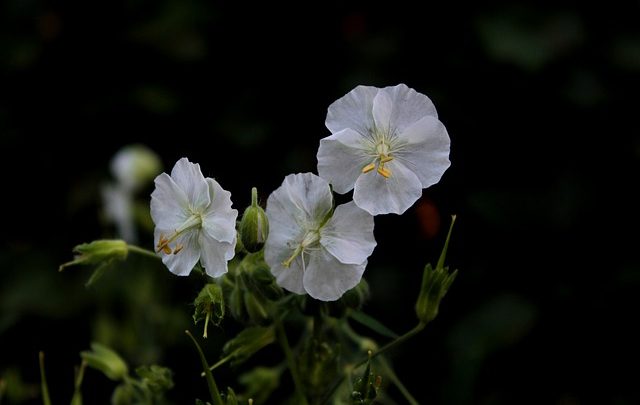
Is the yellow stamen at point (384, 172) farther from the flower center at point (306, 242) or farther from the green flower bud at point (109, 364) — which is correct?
the green flower bud at point (109, 364)

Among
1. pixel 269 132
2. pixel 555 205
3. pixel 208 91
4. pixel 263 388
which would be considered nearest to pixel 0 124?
pixel 208 91

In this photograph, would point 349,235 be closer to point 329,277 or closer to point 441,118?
point 329,277

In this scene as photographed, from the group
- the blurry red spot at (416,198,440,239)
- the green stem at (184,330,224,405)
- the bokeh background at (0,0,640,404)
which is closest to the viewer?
the green stem at (184,330,224,405)

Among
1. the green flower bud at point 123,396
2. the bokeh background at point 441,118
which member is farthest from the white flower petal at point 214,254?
the bokeh background at point 441,118

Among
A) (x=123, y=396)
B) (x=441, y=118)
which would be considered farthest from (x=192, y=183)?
(x=441, y=118)

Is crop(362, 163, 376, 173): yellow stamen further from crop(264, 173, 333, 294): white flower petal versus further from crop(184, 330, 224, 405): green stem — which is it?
crop(184, 330, 224, 405): green stem

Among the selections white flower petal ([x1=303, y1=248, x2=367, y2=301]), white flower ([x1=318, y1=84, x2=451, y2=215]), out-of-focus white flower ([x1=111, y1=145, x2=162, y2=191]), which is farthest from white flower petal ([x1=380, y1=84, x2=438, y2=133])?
out-of-focus white flower ([x1=111, y1=145, x2=162, y2=191])

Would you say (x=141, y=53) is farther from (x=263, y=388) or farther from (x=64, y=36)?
(x=263, y=388)
